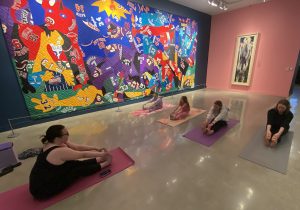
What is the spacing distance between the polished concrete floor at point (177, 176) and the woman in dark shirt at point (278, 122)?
0.86 ft

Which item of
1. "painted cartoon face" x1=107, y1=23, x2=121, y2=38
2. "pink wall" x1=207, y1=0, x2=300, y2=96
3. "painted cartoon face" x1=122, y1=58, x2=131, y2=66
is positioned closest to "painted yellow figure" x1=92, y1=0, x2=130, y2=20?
"painted cartoon face" x1=107, y1=23, x2=121, y2=38

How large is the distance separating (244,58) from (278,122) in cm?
446

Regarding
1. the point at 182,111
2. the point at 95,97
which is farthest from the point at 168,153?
the point at 95,97

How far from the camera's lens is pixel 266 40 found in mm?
5434

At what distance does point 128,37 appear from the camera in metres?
4.31

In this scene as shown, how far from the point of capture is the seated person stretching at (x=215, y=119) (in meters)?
2.72

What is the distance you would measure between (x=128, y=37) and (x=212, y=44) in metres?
4.46

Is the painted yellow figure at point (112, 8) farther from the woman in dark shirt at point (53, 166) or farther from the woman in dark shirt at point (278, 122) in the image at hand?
the woman in dark shirt at point (278, 122)

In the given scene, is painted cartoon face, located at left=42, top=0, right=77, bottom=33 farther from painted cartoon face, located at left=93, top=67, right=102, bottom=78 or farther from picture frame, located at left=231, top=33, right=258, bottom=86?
picture frame, located at left=231, top=33, right=258, bottom=86

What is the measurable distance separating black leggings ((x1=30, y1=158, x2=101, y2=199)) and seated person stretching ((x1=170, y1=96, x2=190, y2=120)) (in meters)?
2.05

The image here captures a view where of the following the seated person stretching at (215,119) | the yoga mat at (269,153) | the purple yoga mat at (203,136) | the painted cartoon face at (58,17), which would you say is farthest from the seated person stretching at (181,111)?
the painted cartoon face at (58,17)

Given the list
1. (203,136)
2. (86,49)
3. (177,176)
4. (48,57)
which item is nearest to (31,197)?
(177,176)

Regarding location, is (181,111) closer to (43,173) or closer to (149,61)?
(149,61)

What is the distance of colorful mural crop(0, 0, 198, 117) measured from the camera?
294 centimetres
